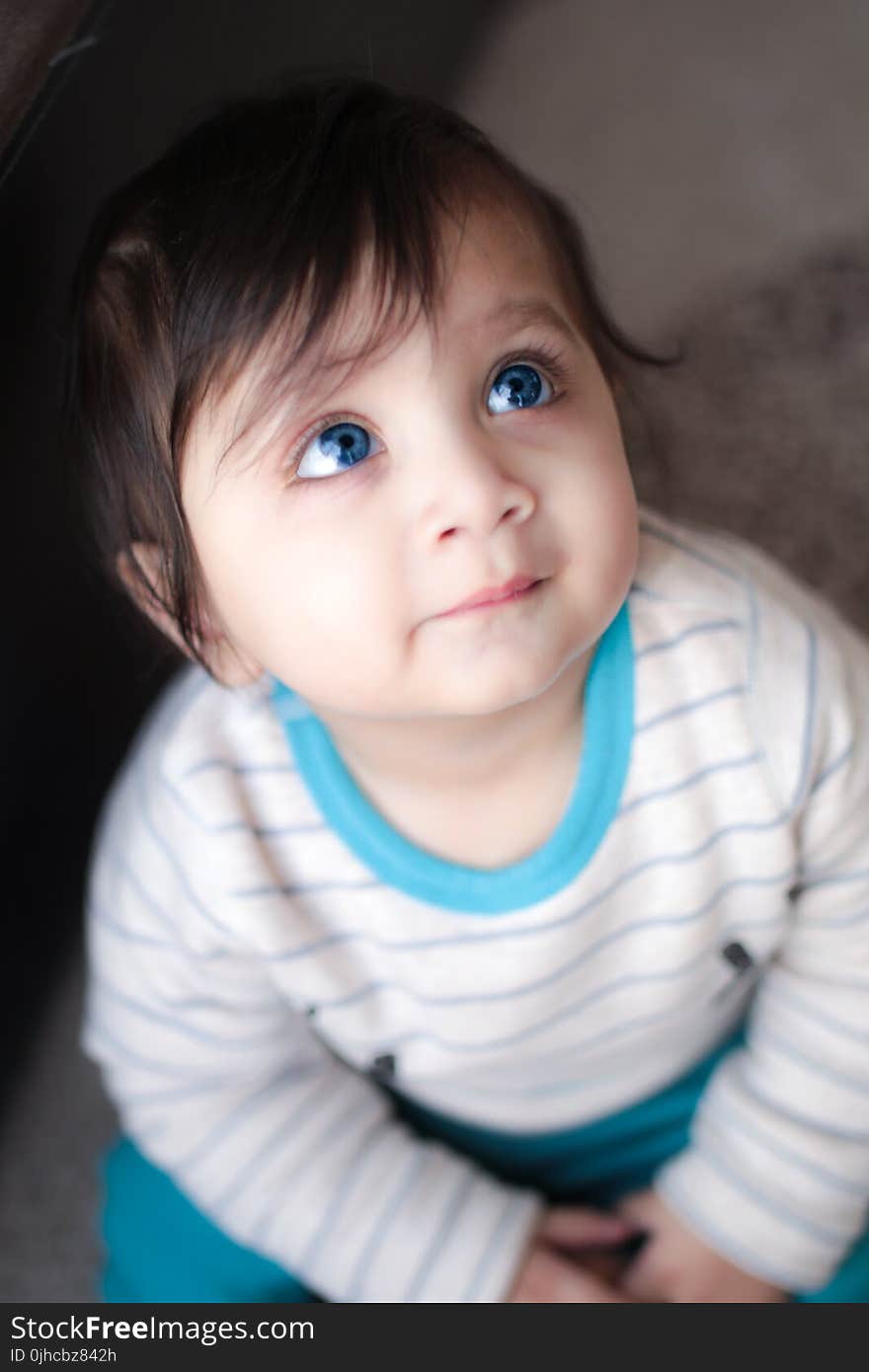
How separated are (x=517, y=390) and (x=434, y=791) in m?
0.23

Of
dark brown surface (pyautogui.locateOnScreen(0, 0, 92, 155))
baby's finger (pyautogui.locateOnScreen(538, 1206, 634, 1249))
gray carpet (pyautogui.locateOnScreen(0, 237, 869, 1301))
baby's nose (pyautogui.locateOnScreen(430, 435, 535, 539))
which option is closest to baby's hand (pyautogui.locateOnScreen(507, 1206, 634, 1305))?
baby's finger (pyautogui.locateOnScreen(538, 1206, 634, 1249))

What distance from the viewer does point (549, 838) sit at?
2.33 feet

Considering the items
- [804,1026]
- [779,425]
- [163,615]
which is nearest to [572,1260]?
[804,1026]

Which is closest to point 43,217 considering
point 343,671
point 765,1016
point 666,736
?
point 343,671

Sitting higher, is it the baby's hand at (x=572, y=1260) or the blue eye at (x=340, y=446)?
the blue eye at (x=340, y=446)

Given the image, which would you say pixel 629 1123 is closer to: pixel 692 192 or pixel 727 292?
pixel 727 292

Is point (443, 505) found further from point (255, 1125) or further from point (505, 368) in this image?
point (255, 1125)

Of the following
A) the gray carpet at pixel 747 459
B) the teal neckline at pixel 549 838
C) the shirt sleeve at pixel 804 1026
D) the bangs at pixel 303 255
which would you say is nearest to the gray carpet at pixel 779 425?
the gray carpet at pixel 747 459

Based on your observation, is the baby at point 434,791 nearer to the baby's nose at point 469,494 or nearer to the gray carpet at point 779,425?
the baby's nose at point 469,494

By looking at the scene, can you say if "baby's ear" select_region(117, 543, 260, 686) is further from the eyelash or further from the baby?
the eyelash

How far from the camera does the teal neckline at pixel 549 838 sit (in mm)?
703

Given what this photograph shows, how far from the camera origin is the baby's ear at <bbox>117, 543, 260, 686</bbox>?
2.16 feet

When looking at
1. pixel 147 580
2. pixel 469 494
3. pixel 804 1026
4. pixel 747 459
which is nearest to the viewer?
pixel 469 494

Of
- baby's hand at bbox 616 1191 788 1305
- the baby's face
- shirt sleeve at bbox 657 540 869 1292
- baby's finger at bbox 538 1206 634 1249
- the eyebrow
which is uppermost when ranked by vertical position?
the eyebrow
